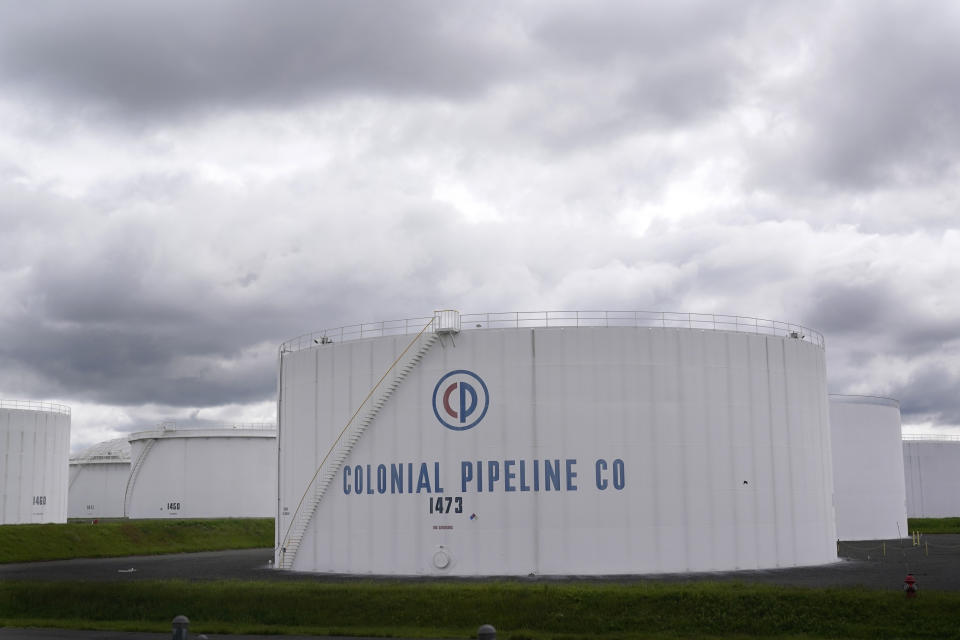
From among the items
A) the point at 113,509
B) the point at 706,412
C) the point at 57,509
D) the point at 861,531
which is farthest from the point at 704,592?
the point at 113,509

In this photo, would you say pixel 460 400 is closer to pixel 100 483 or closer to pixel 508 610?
pixel 508 610

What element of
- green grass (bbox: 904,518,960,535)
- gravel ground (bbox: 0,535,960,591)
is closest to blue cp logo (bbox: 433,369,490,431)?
gravel ground (bbox: 0,535,960,591)

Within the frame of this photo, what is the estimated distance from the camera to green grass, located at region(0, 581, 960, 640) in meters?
27.5

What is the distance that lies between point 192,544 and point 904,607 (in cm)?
5003

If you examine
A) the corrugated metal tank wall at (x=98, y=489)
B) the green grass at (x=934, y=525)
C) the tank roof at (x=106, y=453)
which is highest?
the tank roof at (x=106, y=453)

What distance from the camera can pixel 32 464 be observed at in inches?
2864

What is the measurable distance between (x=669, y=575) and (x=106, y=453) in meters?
76.1

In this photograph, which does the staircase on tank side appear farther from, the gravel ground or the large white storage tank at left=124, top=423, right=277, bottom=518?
the gravel ground

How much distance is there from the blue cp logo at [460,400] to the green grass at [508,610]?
10.1m

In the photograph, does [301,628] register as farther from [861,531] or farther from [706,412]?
[861,531]

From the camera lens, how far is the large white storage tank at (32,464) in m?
71.0

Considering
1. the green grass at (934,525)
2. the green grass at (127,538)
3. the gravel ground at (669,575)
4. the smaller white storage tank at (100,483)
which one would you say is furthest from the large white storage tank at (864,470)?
the smaller white storage tank at (100,483)

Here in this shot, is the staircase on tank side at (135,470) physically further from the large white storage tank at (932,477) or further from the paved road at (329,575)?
the large white storage tank at (932,477)

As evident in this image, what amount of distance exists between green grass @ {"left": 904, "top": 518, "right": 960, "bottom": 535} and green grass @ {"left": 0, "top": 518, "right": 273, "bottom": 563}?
5430cm
